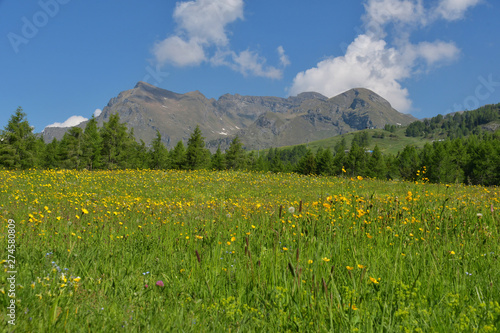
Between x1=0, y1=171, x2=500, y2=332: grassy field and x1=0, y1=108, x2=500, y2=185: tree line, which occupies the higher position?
x1=0, y1=108, x2=500, y2=185: tree line

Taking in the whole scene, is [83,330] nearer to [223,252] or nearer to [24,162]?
[223,252]

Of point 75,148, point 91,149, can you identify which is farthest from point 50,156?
point 91,149

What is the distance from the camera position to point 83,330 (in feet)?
6.10

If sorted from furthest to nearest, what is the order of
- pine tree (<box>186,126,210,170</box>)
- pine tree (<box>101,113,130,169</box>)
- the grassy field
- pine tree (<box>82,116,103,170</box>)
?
pine tree (<box>186,126,210,170</box>) < pine tree (<box>82,116,103,170</box>) < pine tree (<box>101,113,130,169</box>) < the grassy field

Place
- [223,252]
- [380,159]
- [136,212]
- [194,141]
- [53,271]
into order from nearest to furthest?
[53,271]
[223,252]
[136,212]
[194,141]
[380,159]

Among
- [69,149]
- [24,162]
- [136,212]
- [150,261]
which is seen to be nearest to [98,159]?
[69,149]

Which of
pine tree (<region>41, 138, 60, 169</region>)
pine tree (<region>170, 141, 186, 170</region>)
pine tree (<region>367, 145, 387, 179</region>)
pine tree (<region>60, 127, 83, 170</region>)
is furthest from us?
pine tree (<region>367, 145, 387, 179</region>)

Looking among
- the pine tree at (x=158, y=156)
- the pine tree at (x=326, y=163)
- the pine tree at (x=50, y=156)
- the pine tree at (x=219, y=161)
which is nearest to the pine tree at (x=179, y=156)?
the pine tree at (x=158, y=156)

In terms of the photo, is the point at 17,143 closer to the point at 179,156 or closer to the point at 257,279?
the point at 179,156

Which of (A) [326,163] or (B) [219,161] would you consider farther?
(A) [326,163]

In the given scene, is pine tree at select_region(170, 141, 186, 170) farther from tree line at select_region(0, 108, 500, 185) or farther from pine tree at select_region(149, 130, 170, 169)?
pine tree at select_region(149, 130, 170, 169)

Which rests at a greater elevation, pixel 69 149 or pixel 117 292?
pixel 69 149

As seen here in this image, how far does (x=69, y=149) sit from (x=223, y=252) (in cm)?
6175

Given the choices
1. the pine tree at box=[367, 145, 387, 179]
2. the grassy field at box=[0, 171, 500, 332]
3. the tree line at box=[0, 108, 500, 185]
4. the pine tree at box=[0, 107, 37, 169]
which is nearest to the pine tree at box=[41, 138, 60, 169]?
the tree line at box=[0, 108, 500, 185]
